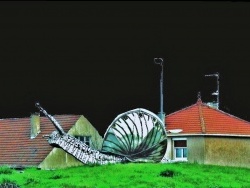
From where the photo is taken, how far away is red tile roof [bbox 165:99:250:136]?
3534 centimetres

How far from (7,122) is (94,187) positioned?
52.8 ft

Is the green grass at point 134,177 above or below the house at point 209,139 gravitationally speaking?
below

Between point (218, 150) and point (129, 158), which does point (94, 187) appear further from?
point (218, 150)

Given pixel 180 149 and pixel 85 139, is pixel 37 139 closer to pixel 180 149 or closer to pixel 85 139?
pixel 85 139

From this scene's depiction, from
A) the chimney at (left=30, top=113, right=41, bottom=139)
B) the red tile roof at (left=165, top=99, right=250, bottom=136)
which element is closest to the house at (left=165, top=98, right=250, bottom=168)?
the red tile roof at (left=165, top=99, right=250, bottom=136)

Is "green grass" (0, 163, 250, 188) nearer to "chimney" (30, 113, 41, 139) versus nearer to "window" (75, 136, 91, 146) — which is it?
"chimney" (30, 113, 41, 139)

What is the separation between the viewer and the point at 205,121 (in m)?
36.1

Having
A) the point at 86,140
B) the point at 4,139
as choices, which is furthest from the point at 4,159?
the point at 86,140

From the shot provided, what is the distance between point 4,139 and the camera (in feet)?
124

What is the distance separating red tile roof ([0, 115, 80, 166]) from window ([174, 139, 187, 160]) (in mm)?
6376

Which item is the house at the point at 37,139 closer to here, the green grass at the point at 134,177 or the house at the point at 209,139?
the green grass at the point at 134,177

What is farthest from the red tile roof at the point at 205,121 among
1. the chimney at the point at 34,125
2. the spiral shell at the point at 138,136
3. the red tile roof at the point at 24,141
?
the chimney at the point at 34,125

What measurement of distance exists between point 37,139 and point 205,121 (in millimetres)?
9782

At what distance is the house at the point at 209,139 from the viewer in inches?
1358
